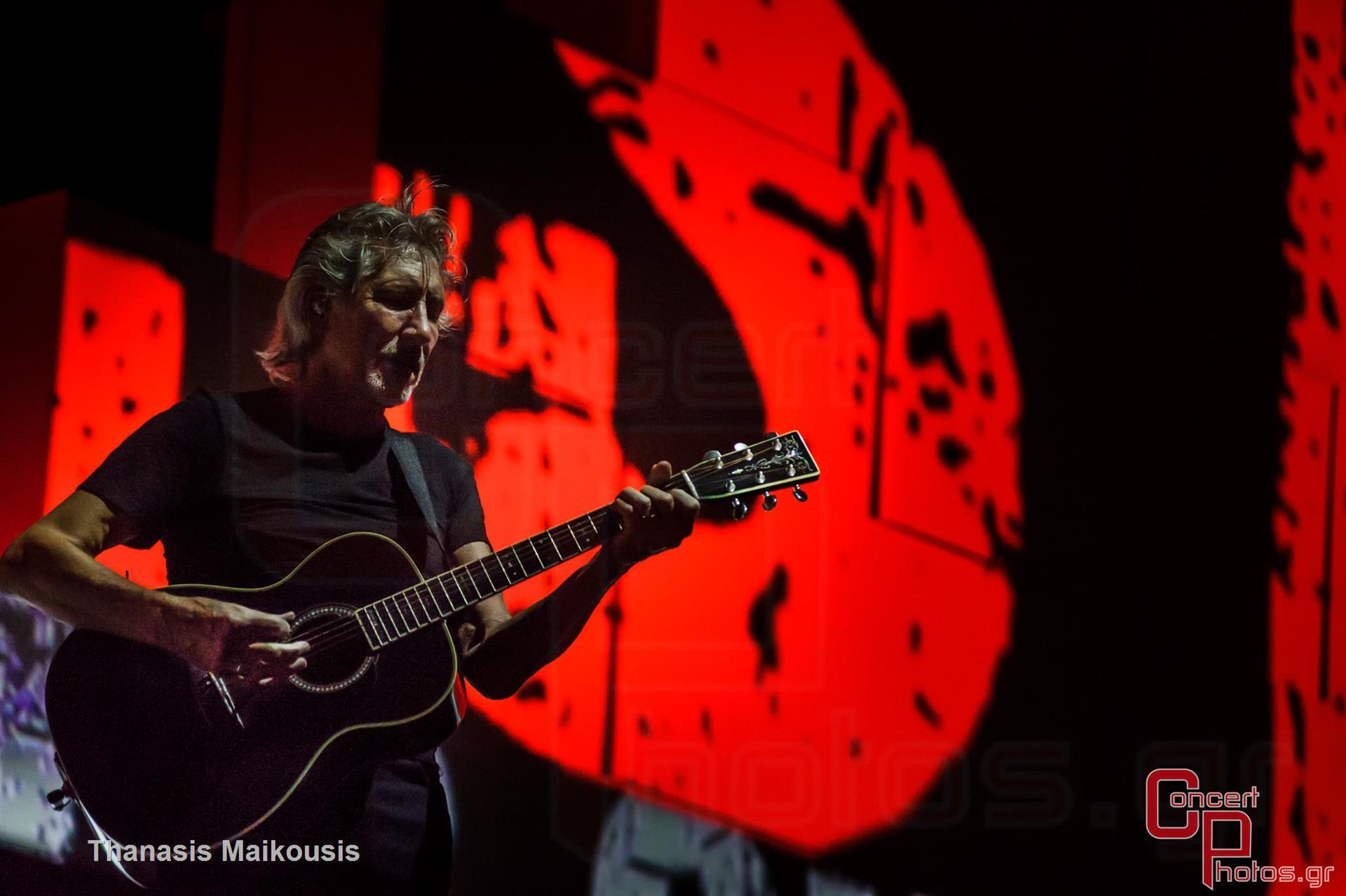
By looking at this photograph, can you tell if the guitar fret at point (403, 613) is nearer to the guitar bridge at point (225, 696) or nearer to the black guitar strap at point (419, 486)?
the black guitar strap at point (419, 486)

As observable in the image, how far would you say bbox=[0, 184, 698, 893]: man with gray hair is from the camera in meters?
2.19

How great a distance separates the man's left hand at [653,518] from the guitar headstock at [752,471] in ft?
0.10

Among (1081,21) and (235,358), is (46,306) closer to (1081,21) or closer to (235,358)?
(235,358)

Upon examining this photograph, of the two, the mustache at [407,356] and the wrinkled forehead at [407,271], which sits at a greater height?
the wrinkled forehead at [407,271]

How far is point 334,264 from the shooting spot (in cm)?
243

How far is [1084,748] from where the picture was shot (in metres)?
2.95

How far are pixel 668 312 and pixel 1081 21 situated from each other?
1.29 meters

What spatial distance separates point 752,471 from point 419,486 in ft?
1.93

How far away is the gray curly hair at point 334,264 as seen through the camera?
2.42 metres

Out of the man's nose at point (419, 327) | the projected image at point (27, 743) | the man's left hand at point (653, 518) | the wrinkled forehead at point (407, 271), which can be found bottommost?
the projected image at point (27, 743)

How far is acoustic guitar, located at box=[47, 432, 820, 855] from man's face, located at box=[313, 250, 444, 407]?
344 millimetres

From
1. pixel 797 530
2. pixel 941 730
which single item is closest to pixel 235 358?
pixel 797 530

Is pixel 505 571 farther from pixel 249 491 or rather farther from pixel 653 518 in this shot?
pixel 249 491

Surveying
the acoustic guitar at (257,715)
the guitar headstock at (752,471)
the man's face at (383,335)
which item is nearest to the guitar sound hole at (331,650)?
the acoustic guitar at (257,715)
